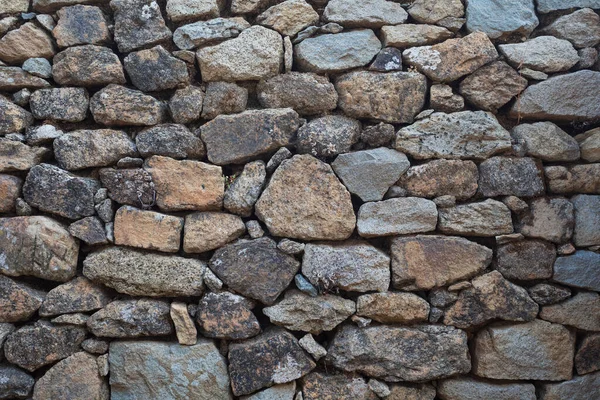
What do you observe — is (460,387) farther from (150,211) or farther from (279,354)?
(150,211)

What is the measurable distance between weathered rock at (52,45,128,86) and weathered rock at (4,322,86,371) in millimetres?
1316

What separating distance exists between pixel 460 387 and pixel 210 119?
1.95 m

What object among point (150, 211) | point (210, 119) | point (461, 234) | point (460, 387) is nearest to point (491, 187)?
point (461, 234)

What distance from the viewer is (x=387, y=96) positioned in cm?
242

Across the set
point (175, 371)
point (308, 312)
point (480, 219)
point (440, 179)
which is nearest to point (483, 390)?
point (480, 219)

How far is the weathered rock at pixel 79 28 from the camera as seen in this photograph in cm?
245

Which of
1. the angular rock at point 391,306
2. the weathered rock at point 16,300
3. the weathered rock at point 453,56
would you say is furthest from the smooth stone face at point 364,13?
the weathered rock at point 16,300

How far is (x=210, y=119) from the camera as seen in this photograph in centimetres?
245

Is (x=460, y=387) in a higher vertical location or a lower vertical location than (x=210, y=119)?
lower

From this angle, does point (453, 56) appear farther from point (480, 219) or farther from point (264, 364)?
point (264, 364)

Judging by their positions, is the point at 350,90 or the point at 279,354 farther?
the point at 350,90

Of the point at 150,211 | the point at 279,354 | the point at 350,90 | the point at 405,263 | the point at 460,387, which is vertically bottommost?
the point at 460,387

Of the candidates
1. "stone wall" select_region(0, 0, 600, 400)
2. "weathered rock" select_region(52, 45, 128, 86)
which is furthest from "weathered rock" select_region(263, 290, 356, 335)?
"weathered rock" select_region(52, 45, 128, 86)

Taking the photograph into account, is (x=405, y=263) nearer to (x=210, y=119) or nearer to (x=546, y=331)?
(x=546, y=331)
